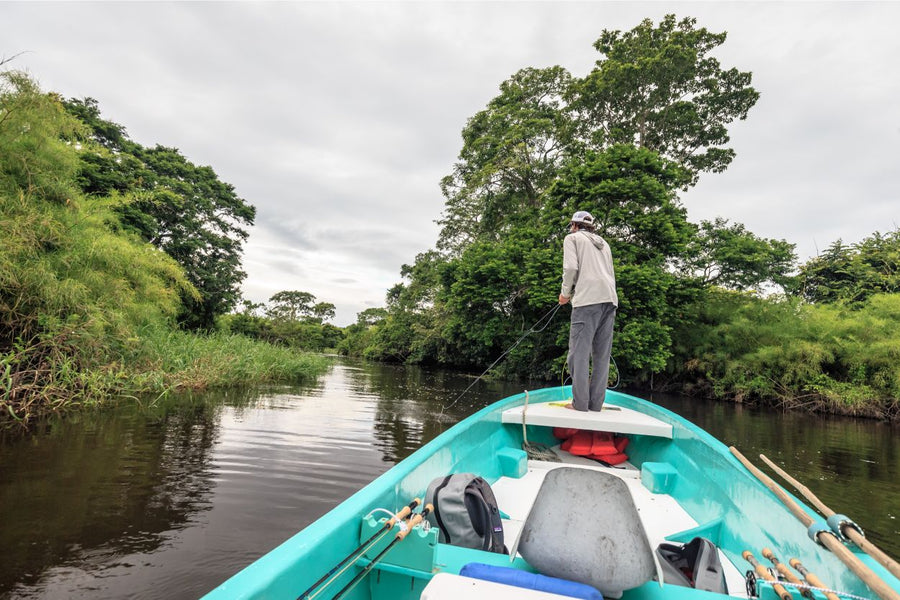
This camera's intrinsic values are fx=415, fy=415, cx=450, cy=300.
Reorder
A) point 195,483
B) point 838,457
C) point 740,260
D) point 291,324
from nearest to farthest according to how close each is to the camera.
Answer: point 195,483, point 838,457, point 740,260, point 291,324

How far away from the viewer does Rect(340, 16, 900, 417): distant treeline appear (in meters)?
12.2

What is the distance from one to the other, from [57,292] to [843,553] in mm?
7529

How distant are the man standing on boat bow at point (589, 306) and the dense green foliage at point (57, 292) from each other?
18.9ft

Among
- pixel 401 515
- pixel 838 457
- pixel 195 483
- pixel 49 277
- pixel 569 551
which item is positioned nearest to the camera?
pixel 569 551

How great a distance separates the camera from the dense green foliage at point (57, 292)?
510 centimetres

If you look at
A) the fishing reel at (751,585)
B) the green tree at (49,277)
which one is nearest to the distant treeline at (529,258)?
the green tree at (49,277)

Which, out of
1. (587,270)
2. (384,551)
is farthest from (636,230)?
(384,551)

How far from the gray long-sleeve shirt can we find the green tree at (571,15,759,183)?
13888 millimetres

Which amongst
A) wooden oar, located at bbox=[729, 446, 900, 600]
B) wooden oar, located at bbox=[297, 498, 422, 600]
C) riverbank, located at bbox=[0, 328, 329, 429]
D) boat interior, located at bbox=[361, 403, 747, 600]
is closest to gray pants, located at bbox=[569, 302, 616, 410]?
wooden oar, located at bbox=[729, 446, 900, 600]

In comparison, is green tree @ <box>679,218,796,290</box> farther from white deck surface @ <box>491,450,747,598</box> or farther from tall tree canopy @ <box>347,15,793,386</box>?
white deck surface @ <box>491,450,747,598</box>

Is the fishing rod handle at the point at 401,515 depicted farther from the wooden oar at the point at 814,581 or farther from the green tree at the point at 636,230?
the green tree at the point at 636,230

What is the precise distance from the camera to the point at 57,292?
539 centimetres

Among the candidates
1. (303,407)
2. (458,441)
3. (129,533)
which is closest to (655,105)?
(303,407)

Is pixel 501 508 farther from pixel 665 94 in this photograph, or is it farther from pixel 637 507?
pixel 665 94
